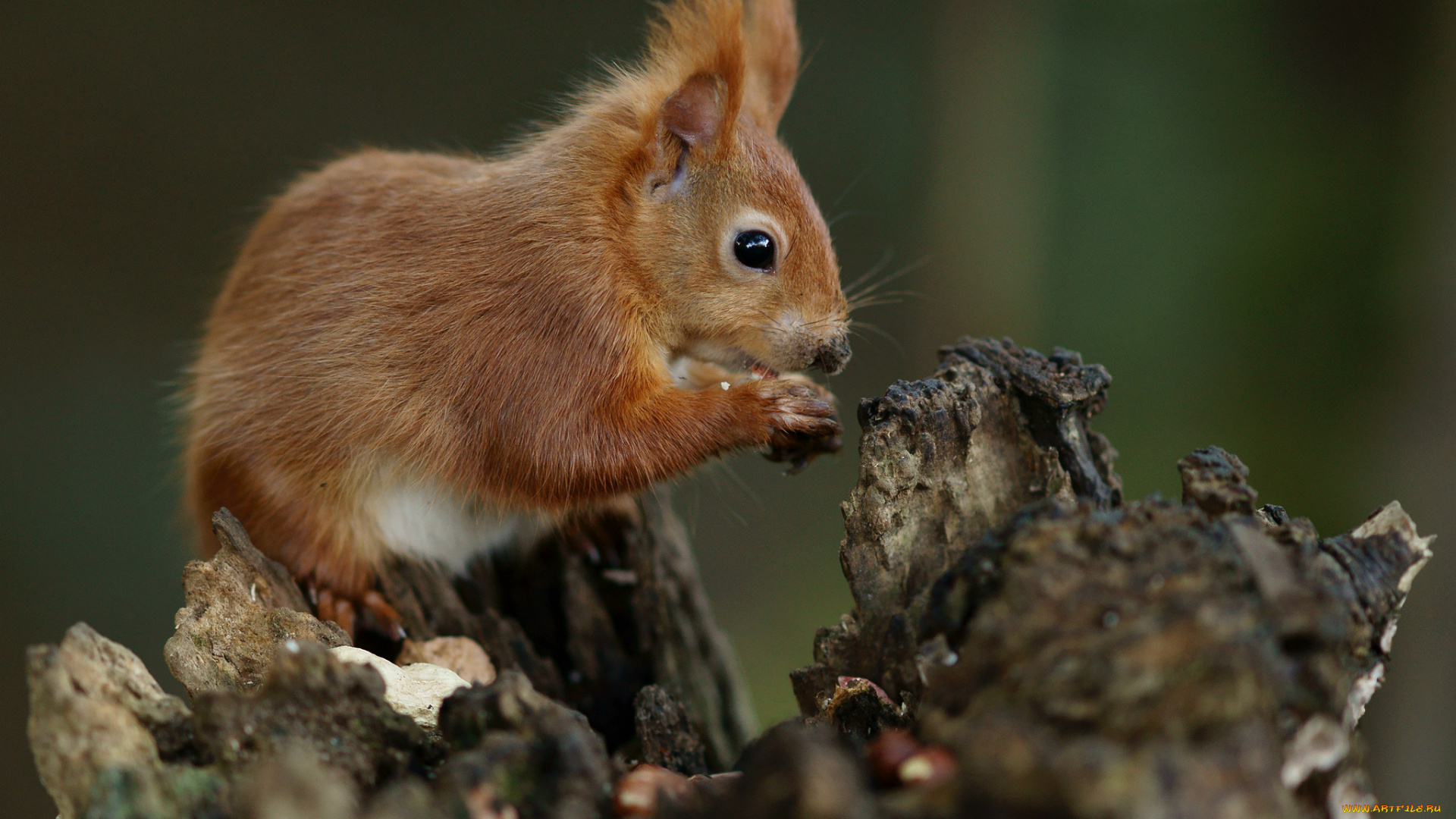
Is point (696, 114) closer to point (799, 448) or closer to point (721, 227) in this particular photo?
point (721, 227)

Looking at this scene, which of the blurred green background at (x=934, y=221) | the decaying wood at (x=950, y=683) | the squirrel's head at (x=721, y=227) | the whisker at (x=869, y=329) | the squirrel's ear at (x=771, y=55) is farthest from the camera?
the blurred green background at (x=934, y=221)

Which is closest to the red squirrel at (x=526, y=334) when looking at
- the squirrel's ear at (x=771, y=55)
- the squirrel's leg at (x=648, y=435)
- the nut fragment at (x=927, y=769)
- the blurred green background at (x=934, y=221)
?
the squirrel's leg at (x=648, y=435)

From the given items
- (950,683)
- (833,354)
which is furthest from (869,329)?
(950,683)

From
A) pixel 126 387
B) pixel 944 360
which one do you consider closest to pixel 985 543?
pixel 944 360

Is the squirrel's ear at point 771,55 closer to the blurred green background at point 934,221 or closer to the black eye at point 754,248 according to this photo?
the black eye at point 754,248

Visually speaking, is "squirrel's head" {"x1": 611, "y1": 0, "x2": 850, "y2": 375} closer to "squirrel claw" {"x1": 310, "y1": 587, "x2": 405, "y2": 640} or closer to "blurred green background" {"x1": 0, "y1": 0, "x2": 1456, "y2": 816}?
"squirrel claw" {"x1": 310, "y1": 587, "x2": 405, "y2": 640}

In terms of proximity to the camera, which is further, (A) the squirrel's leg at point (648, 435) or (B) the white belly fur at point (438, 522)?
(B) the white belly fur at point (438, 522)

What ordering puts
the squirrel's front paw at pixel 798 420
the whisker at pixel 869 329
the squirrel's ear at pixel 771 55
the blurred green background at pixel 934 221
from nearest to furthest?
1. the squirrel's front paw at pixel 798 420
2. the whisker at pixel 869 329
3. the squirrel's ear at pixel 771 55
4. the blurred green background at pixel 934 221
